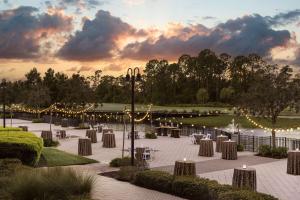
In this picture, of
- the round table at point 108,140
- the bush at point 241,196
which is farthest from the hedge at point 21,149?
the round table at point 108,140

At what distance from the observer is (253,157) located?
22.0 metres

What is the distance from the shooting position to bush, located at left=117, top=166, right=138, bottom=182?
15234mm

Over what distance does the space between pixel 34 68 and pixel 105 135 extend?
209ft

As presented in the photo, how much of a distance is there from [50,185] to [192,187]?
4.08m

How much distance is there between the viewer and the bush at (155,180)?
44.5 ft

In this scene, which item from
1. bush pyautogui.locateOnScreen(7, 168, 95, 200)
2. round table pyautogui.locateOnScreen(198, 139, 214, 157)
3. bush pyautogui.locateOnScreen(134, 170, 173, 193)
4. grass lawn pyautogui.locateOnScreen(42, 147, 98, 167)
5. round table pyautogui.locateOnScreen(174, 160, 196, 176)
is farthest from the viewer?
round table pyautogui.locateOnScreen(198, 139, 214, 157)

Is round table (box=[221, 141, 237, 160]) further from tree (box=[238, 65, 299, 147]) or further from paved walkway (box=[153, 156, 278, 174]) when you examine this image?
tree (box=[238, 65, 299, 147])

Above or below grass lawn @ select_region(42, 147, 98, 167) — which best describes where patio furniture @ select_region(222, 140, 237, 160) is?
above

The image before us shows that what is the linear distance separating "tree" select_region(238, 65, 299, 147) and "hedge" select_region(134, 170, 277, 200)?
10954 millimetres

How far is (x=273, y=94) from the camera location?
23609 mm

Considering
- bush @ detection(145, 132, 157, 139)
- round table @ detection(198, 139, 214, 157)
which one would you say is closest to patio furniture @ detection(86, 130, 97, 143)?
bush @ detection(145, 132, 157, 139)

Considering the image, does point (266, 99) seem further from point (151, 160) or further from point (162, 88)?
point (162, 88)

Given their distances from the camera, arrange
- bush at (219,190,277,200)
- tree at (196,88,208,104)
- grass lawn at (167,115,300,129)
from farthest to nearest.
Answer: tree at (196,88,208,104) → grass lawn at (167,115,300,129) → bush at (219,190,277,200)

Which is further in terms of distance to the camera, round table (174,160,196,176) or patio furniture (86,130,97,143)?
patio furniture (86,130,97,143)
